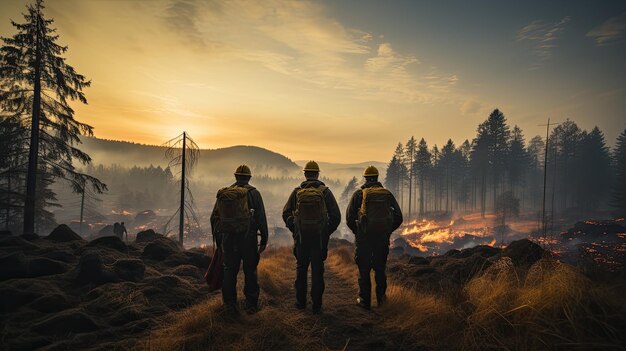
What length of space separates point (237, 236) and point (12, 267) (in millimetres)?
4998

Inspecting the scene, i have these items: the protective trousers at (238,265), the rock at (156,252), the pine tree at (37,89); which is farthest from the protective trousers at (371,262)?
the pine tree at (37,89)

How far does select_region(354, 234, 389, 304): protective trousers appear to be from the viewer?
592 centimetres

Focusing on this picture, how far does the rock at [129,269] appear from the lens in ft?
23.1

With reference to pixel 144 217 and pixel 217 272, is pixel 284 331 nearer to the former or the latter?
pixel 217 272

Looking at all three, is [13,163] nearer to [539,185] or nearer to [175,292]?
[175,292]

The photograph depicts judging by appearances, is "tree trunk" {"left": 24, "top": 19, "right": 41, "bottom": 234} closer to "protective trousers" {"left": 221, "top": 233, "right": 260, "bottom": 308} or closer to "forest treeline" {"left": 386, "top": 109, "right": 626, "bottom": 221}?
"protective trousers" {"left": 221, "top": 233, "right": 260, "bottom": 308}

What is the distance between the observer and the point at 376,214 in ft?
19.5

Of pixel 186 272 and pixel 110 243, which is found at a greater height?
pixel 110 243

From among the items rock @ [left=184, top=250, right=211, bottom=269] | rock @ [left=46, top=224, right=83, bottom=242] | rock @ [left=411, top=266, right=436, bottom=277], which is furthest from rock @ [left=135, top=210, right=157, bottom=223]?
rock @ [left=411, top=266, right=436, bottom=277]

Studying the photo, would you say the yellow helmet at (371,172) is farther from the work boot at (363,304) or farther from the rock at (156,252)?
the rock at (156,252)

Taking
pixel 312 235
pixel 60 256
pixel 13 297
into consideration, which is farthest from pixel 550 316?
pixel 60 256

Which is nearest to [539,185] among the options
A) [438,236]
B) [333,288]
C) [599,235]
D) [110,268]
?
[438,236]

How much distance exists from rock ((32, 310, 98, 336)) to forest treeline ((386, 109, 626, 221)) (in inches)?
2471

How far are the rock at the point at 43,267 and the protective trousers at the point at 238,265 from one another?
4.53m
